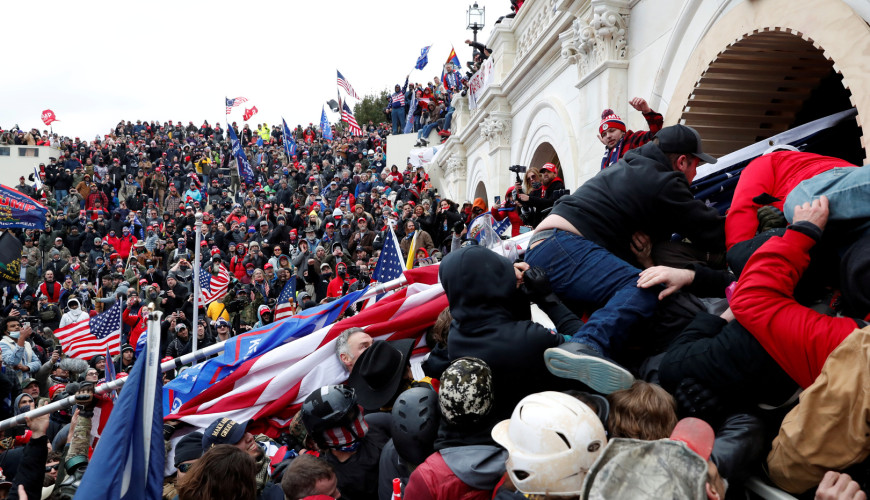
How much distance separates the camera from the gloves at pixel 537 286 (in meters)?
3.33

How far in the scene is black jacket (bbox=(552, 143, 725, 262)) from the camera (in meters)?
3.41

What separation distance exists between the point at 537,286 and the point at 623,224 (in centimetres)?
61

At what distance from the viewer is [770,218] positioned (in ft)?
10.1

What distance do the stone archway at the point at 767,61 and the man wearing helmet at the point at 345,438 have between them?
3.71 meters

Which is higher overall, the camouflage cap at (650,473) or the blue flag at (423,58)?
the blue flag at (423,58)

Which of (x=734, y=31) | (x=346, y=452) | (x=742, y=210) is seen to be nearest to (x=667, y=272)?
(x=742, y=210)

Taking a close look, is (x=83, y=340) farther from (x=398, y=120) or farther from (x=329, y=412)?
(x=398, y=120)

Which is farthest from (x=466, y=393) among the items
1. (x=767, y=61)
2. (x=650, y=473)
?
(x=767, y=61)

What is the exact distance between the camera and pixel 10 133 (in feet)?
123

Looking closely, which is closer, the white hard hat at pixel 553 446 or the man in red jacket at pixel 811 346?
the man in red jacket at pixel 811 346

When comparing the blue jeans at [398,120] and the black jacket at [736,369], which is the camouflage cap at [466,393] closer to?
the black jacket at [736,369]

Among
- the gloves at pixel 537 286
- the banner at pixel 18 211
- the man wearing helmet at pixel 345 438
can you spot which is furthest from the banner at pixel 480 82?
the man wearing helmet at pixel 345 438

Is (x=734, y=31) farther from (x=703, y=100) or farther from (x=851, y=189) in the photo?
(x=851, y=189)

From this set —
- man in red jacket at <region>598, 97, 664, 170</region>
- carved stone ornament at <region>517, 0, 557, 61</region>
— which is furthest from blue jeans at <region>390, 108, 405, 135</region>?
man in red jacket at <region>598, 97, 664, 170</region>
